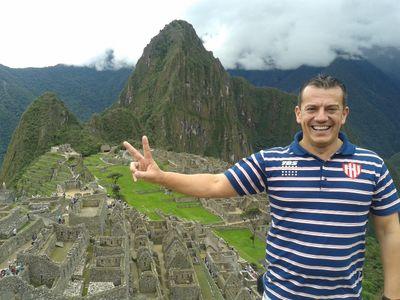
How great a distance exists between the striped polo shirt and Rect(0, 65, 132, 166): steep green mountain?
386ft

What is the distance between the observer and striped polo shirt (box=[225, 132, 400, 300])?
13.2 ft

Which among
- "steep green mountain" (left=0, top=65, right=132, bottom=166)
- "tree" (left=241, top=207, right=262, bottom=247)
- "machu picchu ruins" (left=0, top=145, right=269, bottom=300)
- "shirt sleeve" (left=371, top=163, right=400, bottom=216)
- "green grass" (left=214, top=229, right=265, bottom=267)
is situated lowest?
"green grass" (left=214, top=229, right=265, bottom=267)

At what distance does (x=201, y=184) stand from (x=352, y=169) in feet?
4.77

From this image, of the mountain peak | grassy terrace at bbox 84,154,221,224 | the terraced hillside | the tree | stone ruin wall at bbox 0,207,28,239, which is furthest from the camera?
the mountain peak

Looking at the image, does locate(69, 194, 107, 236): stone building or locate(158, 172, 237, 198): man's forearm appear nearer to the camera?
locate(158, 172, 237, 198): man's forearm

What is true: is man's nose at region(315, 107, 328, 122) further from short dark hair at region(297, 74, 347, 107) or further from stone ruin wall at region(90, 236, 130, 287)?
stone ruin wall at region(90, 236, 130, 287)

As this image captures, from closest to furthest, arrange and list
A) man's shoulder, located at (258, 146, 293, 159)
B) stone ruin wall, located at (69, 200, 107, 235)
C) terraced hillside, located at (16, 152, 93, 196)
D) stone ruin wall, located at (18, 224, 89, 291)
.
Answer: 1. man's shoulder, located at (258, 146, 293, 159)
2. stone ruin wall, located at (18, 224, 89, 291)
3. stone ruin wall, located at (69, 200, 107, 235)
4. terraced hillside, located at (16, 152, 93, 196)

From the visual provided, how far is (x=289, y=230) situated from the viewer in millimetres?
4195

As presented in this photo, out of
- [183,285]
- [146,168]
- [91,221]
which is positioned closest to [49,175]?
[91,221]

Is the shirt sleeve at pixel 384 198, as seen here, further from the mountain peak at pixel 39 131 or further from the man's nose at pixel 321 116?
the mountain peak at pixel 39 131

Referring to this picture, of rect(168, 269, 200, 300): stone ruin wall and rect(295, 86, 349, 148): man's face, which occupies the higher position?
rect(295, 86, 349, 148): man's face

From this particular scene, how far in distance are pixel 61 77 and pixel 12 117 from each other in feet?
218

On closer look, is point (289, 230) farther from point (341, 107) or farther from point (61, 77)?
point (61, 77)

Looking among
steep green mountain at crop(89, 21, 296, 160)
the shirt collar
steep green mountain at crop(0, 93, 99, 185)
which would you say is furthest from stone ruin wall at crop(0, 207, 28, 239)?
steep green mountain at crop(89, 21, 296, 160)
